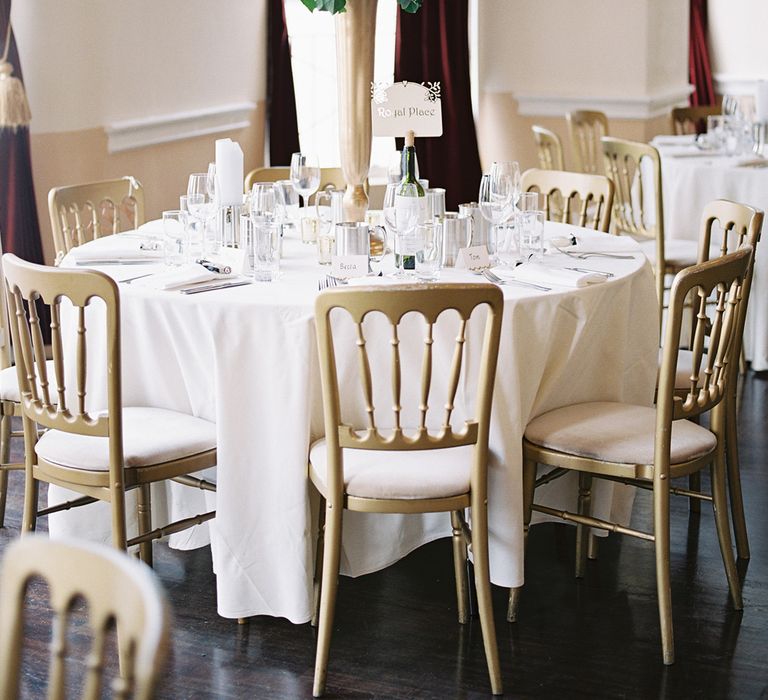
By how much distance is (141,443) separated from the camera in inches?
103

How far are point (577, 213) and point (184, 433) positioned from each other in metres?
4.76

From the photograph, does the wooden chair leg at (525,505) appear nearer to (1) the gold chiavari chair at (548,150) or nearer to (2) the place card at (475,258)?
(2) the place card at (475,258)

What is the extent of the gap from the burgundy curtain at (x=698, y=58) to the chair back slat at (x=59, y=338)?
22.9 ft

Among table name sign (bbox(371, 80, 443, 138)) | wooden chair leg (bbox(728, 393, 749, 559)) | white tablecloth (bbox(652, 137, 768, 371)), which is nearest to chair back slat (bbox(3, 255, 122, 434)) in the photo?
table name sign (bbox(371, 80, 443, 138))

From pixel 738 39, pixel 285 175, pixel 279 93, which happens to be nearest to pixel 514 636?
pixel 285 175

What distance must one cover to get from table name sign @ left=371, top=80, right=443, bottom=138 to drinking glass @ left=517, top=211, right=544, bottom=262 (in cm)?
35

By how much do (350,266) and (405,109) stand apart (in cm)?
61

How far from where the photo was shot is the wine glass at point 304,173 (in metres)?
3.53

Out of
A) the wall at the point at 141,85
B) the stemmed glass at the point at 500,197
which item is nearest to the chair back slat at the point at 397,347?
the stemmed glass at the point at 500,197

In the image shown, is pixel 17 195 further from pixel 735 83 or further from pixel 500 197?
pixel 735 83

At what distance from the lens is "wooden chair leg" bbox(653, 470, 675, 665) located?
255 centimetres

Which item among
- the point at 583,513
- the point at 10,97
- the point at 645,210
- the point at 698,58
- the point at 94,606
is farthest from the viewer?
the point at 698,58

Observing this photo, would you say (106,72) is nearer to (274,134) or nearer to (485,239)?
(274,134)

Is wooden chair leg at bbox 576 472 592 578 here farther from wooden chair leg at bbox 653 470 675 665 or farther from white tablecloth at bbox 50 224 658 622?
wooden chair leg at bbox 653 470 675 665
